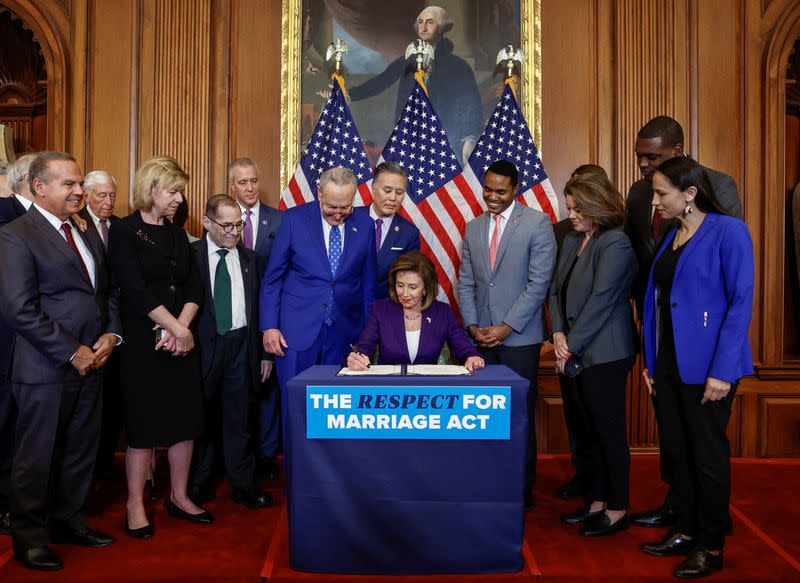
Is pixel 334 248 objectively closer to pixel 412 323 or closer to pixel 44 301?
pixel 412 323

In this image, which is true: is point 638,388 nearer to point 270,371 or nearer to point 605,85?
point 605,85

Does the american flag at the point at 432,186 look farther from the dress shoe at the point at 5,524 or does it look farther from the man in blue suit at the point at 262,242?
the dress shoe at the point at 5,524

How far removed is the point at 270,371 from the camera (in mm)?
4219

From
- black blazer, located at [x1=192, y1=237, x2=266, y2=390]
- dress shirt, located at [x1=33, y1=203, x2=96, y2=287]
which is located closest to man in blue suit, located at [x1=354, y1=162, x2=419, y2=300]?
black blazer, located at [x1=192, y1=237, x2=266, y2=390]

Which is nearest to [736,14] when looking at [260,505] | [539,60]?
[539,60]

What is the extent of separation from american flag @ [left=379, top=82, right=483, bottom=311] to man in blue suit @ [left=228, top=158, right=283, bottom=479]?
3.79 feet

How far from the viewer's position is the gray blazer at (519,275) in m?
3.90

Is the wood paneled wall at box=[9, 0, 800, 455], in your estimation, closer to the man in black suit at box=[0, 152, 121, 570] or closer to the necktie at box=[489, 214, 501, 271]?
the necktie at box=[489, 214, 501, 271]

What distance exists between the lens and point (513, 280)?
3967 mm

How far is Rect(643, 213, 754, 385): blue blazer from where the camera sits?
2.91 metres

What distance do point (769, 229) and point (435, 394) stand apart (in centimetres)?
370

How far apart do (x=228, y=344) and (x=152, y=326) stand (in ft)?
1.63

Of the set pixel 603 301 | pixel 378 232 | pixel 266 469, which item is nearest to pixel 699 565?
pixel 603 301

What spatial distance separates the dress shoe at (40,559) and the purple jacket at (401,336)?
1.67m
